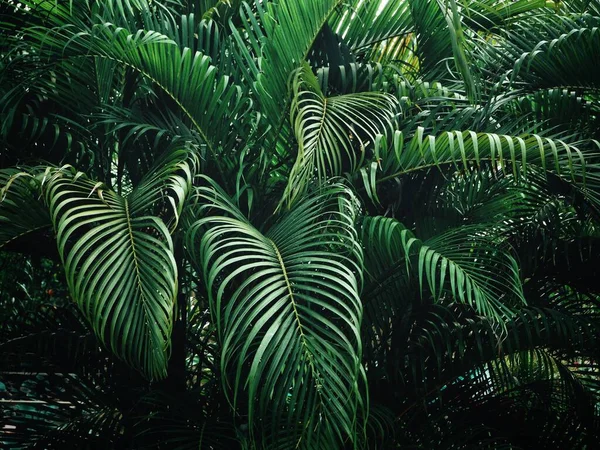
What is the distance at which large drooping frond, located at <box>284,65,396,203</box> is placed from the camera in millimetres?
2260

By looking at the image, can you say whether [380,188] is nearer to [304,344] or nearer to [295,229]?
[295,229]

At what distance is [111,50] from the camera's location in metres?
2.39

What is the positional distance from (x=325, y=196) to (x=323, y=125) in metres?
0.23

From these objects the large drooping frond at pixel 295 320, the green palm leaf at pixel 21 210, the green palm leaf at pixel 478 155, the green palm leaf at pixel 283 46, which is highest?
the green palm leaf at pixel 283 46

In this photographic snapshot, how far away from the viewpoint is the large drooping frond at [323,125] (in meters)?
2.26

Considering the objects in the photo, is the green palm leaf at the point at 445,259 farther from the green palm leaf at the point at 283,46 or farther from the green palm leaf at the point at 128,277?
the green palm leaf at the point at 128,277

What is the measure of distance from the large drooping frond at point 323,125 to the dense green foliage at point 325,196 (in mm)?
13

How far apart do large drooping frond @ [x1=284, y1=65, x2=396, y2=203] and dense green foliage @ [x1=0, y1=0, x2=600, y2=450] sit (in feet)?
0.04

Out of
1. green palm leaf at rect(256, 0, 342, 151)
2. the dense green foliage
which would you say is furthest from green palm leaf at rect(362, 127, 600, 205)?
green palm leaf at rect(256, 0, 342, 151)

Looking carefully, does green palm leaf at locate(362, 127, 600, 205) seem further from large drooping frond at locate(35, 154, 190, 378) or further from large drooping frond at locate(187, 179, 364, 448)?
large drooping frond at locate(35, 154, 190, 378)

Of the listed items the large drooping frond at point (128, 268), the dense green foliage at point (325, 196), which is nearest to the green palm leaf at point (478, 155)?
the dense green foliage at point (325, 196)

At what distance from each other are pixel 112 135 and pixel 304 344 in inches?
52.4

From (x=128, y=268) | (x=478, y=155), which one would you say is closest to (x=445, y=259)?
(x=478, y=155)

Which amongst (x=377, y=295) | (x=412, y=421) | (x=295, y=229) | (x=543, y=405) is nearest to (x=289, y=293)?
(x=295, y=229)
